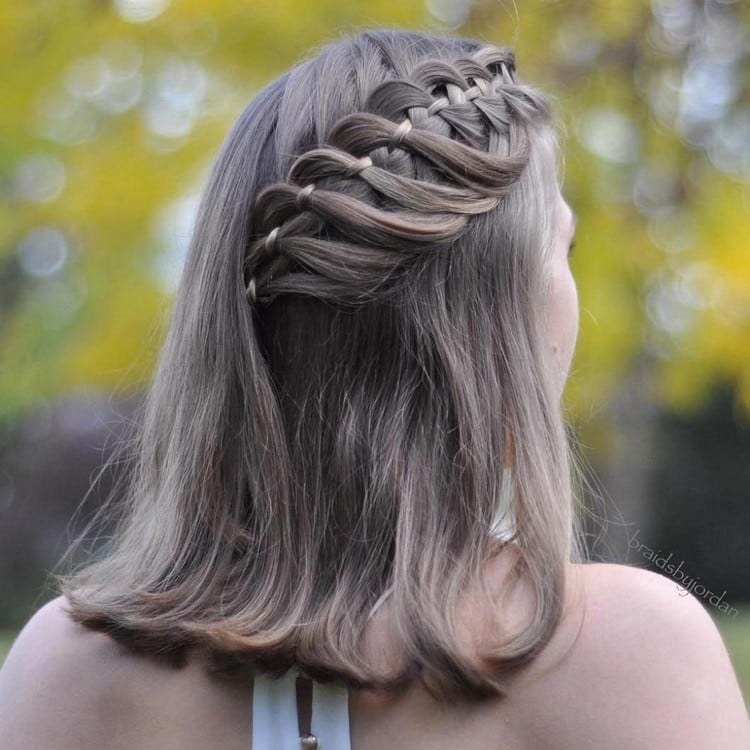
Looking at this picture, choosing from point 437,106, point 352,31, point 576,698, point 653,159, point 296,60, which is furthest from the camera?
point 653,159

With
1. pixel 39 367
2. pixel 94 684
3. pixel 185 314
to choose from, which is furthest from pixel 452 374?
pixel 39 367

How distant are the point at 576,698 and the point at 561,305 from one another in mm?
564

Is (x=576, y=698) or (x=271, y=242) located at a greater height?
(x=271, y=242)

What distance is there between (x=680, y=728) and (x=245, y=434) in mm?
644

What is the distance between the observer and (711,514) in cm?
1146

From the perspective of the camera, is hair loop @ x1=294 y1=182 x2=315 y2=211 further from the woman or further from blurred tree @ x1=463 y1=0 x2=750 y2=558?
blurred tree @ x1=463 y1=0 x2=750 y2=558

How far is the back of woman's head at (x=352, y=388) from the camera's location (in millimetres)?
1285

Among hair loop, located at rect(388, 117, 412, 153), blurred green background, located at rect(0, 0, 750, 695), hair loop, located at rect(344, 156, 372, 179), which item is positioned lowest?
hair loop, located at rect(344, 156, 372, 179)

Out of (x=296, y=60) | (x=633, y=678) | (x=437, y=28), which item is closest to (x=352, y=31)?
(x=296, y=60)

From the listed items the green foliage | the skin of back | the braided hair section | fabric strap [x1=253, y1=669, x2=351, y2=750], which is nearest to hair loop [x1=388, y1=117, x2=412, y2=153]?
the braided hair section

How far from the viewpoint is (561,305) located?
1.50 meters

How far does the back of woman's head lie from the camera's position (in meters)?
1.29

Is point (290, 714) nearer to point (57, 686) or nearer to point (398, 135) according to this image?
point (57, 686)

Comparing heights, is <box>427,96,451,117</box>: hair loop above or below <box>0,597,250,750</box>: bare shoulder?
above
